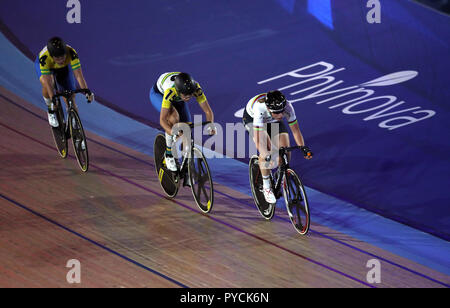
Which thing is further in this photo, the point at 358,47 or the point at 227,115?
the point at 358,47

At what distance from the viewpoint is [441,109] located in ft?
22.4

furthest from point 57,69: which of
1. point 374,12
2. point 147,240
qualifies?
point 374,12

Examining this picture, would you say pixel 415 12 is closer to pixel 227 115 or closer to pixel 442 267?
pixel 227 115

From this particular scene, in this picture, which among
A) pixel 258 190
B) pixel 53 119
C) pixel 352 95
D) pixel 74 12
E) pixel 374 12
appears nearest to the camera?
pixel 258 190

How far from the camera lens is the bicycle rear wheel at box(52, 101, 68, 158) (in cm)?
547

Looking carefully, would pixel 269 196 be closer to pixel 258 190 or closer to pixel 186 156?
pixel 258 190

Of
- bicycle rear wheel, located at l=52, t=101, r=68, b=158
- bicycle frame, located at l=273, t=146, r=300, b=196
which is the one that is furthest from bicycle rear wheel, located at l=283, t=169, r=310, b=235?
bicycle rear wheel, located at l=52, t=101, r=68, b=158

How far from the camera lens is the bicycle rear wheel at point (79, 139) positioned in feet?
17.1

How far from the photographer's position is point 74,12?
9.27 m

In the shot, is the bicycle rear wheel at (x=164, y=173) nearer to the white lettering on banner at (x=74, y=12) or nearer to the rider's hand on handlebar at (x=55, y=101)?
the rider's hand on handlebar at (x=55, y=101)

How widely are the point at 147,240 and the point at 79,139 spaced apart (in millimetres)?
1368

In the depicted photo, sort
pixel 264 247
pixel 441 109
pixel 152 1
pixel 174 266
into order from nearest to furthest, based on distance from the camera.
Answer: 1. pixel 174 266
2. pixel 264 247
3. pixel 441 109
4. pixel 152 1

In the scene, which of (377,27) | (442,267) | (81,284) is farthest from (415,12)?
(81,284)

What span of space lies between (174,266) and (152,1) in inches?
243
